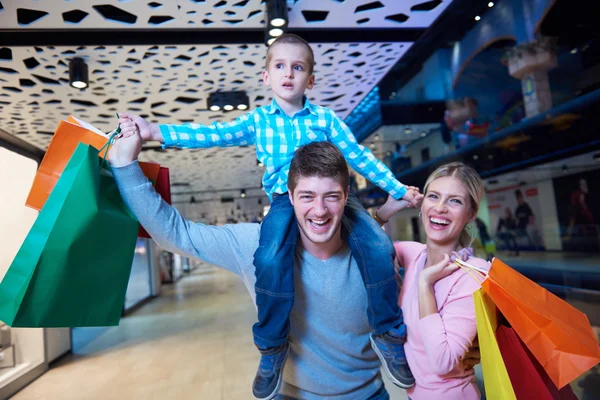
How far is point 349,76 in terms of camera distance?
5398 mm

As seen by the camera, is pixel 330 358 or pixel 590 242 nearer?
pixel 330 358

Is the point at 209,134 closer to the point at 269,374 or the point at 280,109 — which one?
the point at 280,109

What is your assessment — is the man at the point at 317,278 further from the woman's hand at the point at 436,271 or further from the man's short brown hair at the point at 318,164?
the woman's hand at the point at 436,271

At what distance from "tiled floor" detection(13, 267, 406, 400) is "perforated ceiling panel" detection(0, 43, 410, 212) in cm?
346

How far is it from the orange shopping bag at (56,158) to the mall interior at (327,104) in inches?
71.1

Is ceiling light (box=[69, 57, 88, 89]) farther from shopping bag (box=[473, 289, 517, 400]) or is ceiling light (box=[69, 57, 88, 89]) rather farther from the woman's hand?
shopping bag (box=[473, 289, 517, 400])

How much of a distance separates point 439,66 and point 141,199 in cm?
676

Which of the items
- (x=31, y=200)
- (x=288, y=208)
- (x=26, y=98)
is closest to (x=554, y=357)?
(x=288, y=208)

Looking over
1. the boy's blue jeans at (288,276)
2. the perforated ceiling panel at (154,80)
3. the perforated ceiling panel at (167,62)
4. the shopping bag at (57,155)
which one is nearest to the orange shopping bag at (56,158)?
the shopping bag at (57,155)

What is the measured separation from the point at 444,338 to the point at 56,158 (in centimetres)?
130

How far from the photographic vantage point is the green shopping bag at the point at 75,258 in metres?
1.08

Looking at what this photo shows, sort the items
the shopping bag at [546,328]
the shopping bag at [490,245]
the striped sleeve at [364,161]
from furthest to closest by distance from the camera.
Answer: the shopping bag at [490,245] → the striped sleeve at [364,161] → the shopping bag at [546,328]

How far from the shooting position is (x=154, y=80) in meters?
5.03

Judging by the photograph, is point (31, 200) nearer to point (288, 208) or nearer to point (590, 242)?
point (288, 208)
